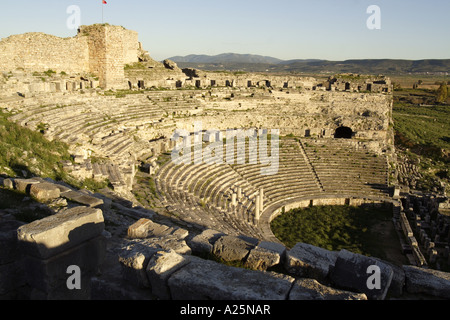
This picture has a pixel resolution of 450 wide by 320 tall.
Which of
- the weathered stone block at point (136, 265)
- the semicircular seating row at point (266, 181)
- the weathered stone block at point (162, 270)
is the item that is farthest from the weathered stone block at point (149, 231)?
the semicircular seating row at point (266, 181)

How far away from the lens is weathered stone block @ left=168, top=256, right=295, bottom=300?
3.22 metres

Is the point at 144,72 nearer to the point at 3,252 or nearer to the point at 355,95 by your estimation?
the point at 355,95

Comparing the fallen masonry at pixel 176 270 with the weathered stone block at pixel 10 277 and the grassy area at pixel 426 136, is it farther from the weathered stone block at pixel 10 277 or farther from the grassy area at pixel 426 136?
the grassy area at pixel 426 136

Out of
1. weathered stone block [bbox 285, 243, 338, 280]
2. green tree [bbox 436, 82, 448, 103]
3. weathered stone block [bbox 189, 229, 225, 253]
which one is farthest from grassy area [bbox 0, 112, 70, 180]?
green tree [bbox 436, 82, 448, 103]

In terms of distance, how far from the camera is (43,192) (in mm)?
6207

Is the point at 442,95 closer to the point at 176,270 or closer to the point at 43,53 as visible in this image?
the point at 43,53

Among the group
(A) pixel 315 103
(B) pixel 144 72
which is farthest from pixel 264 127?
(B) pixel 144 72

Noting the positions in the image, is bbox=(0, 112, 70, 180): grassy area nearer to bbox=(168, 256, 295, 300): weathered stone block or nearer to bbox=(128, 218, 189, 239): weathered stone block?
bbox=(128, 218, 189, 239): weathered stone block

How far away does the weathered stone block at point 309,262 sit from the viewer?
402 cm

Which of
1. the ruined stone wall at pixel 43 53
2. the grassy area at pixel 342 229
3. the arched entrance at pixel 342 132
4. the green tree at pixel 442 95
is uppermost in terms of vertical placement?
the ruined stone wall at pixel 43 53

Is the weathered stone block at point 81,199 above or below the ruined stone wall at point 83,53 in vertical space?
below

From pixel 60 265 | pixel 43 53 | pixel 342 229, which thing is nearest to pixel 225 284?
pixel 60 265

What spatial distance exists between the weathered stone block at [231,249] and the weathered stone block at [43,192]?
353 cm

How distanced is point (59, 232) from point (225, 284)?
6.72 feet
